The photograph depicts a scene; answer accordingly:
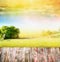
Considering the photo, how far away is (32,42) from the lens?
151 centimetres

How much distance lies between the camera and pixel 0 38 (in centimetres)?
→ 153

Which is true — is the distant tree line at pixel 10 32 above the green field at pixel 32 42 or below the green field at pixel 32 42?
above

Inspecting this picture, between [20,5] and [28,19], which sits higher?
[20,5]

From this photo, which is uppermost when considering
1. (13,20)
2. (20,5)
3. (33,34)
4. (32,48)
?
(20,5)

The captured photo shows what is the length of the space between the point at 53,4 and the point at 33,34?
320 millimetres

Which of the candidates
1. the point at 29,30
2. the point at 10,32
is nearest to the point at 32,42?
the point at 29,30

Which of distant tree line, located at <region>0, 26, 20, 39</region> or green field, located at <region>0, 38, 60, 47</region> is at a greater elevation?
distant tree line, located at <region>0, 26, 20, 39</region>

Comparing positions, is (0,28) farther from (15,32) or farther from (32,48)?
(32,48)

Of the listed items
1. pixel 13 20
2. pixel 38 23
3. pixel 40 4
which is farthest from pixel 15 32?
pixel 40 4

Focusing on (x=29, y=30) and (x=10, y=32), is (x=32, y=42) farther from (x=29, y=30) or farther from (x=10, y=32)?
(x=10, y=32)

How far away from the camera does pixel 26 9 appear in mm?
1556

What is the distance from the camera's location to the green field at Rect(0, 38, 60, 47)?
1513 mm

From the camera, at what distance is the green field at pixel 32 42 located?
1513mm

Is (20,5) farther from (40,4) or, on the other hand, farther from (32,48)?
(32,48)
